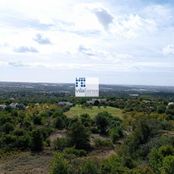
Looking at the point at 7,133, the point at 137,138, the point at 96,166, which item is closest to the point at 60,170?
A: the point at 96,166

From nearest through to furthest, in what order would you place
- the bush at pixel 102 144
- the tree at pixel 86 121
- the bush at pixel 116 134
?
the bush at pixel 102 144 → the bush at pixel 116 134 → the tree at pixel 86 121

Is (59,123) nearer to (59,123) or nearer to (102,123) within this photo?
(59,123)

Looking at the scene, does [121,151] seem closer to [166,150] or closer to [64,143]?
[166,150]

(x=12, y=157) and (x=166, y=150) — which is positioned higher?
(x=166, y=150)

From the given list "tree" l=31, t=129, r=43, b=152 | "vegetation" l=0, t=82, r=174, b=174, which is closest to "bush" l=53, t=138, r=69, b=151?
"vegetation" l=0, t=82, r=174, b=174

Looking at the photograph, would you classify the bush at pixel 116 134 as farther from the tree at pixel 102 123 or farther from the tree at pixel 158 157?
the tree at pixel 158 157

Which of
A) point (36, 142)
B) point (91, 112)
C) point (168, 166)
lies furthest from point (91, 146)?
point (91, 112)

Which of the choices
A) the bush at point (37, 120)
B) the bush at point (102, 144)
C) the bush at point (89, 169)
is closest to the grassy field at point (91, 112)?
the bush at point (37, 120)

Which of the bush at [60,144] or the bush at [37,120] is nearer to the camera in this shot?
the bush at [60,144]

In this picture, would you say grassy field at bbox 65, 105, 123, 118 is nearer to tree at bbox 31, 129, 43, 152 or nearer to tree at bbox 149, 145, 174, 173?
tree at bbox 31, 129, 43, 152

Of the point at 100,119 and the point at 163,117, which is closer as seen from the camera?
the point at 100,119

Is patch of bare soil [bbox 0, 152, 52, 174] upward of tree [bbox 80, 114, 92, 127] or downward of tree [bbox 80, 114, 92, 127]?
downward
